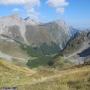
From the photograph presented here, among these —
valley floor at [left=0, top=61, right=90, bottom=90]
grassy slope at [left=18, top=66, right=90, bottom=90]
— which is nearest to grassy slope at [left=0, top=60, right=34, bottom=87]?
valley floor at [left=0, top=61, right=90, bottom=90]

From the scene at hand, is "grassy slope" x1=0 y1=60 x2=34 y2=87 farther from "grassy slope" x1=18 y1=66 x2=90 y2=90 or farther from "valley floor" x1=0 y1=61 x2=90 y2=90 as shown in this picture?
"grassy slope" x1=18 y1=66 x2=90 y2=90

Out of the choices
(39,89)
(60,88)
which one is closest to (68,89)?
(60,88)

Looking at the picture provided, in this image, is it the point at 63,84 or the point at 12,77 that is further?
the point at 12,77

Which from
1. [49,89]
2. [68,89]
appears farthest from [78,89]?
[49,89]

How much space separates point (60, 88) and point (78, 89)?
1.19 m

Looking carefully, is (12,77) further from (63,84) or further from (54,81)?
(63,84)

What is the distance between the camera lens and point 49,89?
65.8 ft

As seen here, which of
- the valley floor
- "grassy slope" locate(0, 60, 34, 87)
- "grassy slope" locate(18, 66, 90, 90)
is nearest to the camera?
"grassy slope" locate(18, 66, 90, 90)

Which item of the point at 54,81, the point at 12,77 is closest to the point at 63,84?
the point at 54,81

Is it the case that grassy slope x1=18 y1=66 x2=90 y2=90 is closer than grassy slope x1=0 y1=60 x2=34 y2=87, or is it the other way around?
grassy slope x1=18 y1=66 x2=90 y2=90

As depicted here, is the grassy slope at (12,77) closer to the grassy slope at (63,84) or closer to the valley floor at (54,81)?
the valley floor at (54,81)

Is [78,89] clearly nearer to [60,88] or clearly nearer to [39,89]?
[60,88]

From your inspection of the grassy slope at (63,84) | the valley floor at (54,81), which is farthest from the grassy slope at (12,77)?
the grassy slope at (63,84)

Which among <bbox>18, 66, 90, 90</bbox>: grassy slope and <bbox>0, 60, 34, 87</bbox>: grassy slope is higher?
<bbox>18, 66, 90, 90</bbox>: grassy slope
